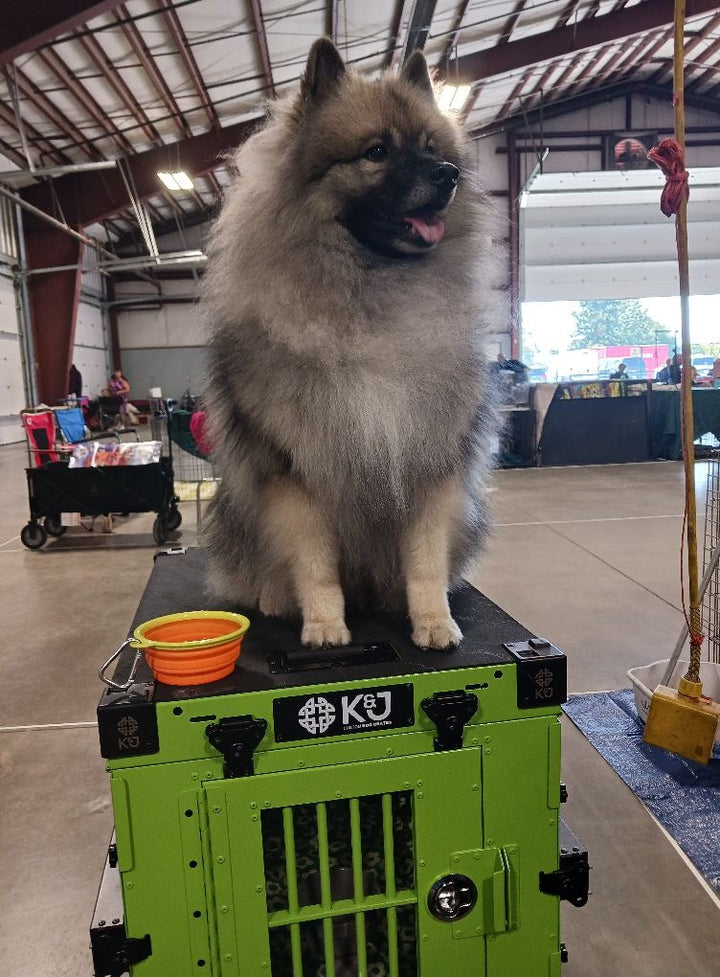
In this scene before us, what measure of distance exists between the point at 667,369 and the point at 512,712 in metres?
8.87

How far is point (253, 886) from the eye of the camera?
1.11 m

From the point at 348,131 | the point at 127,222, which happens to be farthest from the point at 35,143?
the point at 348,131

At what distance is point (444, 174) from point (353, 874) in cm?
126

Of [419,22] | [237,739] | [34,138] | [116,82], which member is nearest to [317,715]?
[237,739]

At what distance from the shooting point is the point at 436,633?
4.38 feet

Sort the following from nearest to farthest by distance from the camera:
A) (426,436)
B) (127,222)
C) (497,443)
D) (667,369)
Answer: (426,436) → (497,443) → (667,369) → (127,222)

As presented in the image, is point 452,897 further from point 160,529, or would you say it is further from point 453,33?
point 453,33

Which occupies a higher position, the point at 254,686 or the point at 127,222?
the point at 127,222

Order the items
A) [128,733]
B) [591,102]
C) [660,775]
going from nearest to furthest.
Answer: [128,733] → [660,775] → [591,102]

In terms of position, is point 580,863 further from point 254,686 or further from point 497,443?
point 497,443

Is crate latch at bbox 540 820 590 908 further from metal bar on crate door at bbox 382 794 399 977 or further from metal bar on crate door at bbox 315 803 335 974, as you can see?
metal bar on crate door at bbox 315 803 335 974

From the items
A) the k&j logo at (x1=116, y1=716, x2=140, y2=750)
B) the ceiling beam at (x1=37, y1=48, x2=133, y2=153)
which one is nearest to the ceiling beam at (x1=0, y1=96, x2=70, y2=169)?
the ceiling beam at (x1=37, y1=48, x2=133, y2=153)

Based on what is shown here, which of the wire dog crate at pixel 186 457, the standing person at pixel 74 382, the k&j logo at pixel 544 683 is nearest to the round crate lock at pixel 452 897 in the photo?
the k&j logo at pixel 544 683

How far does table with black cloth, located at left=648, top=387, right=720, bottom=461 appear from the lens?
25.0ft
